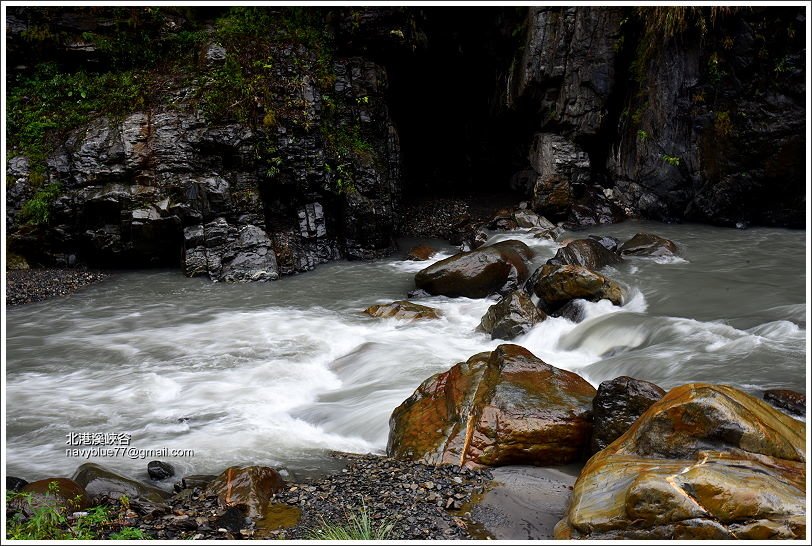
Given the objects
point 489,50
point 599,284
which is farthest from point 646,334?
point 489,50

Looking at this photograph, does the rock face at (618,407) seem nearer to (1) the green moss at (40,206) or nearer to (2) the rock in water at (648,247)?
(2) the rock in water at (648,247)

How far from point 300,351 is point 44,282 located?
21.5ft

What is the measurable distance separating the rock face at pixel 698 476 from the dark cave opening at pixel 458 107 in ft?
42.7

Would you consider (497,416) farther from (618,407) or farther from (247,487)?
(247,487)

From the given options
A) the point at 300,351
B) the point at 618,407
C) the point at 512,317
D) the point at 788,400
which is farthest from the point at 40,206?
the point at 788,400

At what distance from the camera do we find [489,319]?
8.76 m

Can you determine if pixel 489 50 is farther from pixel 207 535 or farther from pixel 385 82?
pixel 207 535

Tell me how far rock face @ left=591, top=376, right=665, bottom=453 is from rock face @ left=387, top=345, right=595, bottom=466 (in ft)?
0.72

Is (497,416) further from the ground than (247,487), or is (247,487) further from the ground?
(497,416)

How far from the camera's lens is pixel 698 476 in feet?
10.8

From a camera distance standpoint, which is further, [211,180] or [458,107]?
[458,107]

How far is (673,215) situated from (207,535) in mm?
14345

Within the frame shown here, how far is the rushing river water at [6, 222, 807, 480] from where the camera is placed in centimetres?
564

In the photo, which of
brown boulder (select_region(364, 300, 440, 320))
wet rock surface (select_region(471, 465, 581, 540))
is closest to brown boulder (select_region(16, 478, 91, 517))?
wet rock surface (select_region(471, 465, 581, 540))
